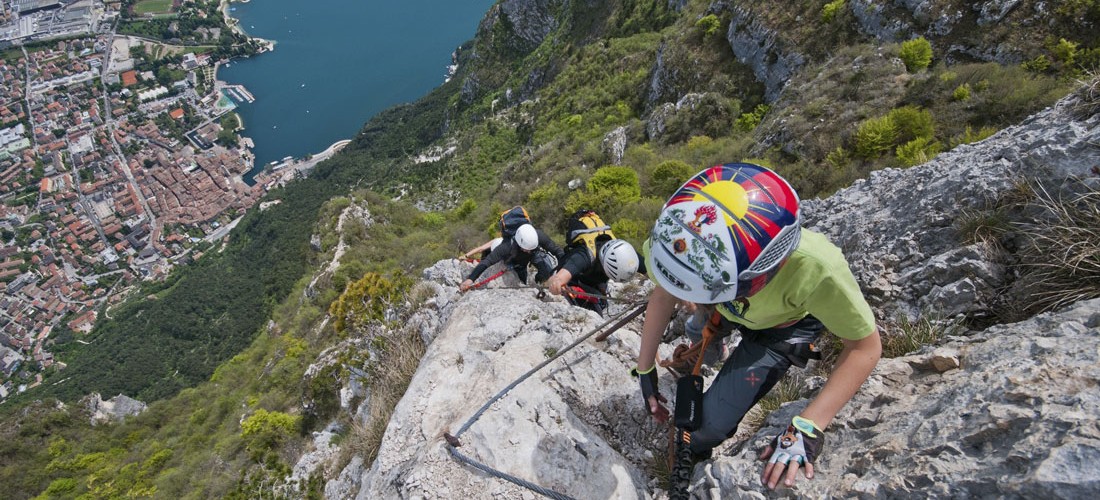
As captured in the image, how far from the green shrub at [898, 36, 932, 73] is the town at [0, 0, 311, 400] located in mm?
89974

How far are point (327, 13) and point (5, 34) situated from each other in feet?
280

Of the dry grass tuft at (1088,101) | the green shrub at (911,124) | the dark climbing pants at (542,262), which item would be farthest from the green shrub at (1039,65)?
the dark climbing pants at (542,262)

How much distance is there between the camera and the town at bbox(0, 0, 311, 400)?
74.3m

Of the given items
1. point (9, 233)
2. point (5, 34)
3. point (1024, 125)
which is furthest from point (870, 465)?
point (5, 34)

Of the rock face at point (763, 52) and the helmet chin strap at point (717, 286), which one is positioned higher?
the helmet chin strap at point (717, 286)

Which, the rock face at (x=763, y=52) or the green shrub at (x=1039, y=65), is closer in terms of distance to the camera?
the green shrub at (x=1039, y=65)

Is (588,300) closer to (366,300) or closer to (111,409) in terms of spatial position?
(366,300)

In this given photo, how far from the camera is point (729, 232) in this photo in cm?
226

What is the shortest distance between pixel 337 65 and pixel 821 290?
115m

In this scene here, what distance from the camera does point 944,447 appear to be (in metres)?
2.07

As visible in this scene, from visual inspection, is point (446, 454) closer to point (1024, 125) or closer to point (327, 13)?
point (1024, 125)

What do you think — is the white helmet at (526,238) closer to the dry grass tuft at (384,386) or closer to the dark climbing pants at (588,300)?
the dark climbing pants at (588,300)

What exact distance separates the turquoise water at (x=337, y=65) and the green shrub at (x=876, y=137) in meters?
90.5

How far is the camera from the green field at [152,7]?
127 m
